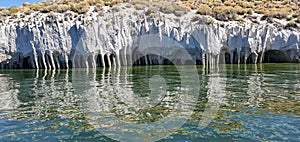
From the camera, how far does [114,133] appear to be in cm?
959

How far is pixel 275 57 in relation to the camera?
163ft

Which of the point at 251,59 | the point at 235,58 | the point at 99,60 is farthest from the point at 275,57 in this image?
the point at 99,60

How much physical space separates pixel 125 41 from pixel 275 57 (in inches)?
998

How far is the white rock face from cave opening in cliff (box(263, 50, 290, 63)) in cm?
22

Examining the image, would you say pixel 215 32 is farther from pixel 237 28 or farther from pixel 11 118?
pixel 11 118

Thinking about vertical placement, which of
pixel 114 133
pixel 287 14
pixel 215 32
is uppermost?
pixel 287 14

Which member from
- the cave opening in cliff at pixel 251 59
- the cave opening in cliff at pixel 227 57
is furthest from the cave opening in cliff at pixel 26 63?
the cave opening in cliff at pixel 251 59

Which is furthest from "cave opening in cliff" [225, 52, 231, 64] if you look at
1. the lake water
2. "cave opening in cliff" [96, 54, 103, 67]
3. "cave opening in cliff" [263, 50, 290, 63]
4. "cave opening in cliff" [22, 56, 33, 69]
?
"cave opening in cliff" [22, 56, 33, 69]

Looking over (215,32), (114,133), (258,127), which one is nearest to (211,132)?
(258,127)

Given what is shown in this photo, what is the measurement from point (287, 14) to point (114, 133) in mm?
49209

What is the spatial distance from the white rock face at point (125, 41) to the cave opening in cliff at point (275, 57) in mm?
225

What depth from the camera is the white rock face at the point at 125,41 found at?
149 feet

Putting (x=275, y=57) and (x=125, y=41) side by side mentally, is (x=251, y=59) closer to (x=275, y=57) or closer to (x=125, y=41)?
(x=275, y=57)

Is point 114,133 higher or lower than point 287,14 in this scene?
lower
